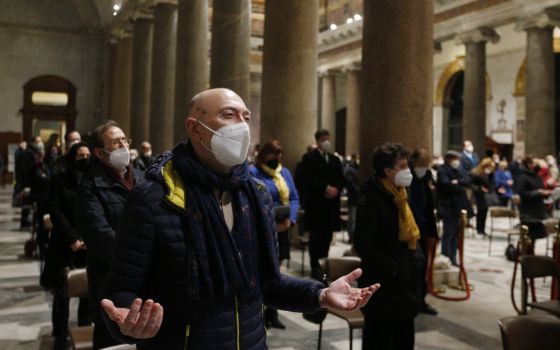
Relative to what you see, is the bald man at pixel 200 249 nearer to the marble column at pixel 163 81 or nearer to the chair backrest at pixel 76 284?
the chair backrest at pixel 76 284

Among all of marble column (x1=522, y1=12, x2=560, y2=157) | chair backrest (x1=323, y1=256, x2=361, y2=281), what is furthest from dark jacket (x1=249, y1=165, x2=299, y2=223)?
marble column (x1=522, y1=12, x2=560, y2=157)

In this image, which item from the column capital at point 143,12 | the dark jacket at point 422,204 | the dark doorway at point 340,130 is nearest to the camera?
the dark jacket at point 422,204

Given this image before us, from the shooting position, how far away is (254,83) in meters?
30.3

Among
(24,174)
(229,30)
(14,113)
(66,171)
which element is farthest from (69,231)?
(14,113)

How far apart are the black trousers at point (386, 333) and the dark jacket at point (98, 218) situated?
1768 millimetres

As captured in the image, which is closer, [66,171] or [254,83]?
[66,171]

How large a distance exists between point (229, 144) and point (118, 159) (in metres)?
2.11

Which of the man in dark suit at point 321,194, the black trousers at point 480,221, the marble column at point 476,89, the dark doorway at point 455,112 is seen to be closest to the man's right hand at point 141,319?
the man in dark suit at point 321,194

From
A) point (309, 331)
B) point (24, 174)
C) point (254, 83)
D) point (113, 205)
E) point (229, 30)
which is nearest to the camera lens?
point (113, 205)

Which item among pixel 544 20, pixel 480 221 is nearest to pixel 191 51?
pixel 480 221

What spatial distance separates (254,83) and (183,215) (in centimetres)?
2858

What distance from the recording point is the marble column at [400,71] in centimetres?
627

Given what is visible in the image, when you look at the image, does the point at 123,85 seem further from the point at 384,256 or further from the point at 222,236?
the point at 222,236

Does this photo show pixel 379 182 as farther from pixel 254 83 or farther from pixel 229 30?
pixel 254 83
